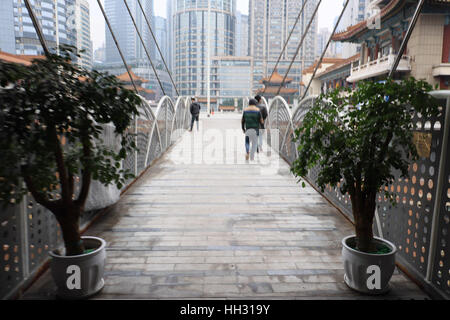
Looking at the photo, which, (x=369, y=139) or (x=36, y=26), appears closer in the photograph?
(x=369, y=139)

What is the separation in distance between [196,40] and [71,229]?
6809 centimetres

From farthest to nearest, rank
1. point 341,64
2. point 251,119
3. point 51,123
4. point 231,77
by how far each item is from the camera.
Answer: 1. point 231,77
2. point 341,64
3. point 251,119
4. point 51,123

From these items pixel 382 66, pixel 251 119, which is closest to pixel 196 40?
pixel 382 66

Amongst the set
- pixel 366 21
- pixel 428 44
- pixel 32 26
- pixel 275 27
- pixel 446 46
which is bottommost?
pixel 32 26

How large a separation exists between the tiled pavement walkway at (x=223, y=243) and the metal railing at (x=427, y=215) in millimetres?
143

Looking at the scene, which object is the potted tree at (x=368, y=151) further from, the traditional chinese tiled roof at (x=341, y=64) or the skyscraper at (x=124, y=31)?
the traditional chinese tiled roof at (x=341, y=64)

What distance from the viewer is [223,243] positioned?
9.05 ft

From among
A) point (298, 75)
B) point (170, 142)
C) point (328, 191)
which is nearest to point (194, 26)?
point (298, 75)

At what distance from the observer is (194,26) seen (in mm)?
63562

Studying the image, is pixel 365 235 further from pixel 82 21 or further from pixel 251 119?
pixel 82 21

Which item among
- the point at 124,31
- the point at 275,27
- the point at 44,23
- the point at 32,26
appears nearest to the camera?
the point at 32,26

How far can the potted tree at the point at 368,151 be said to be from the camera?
174cm

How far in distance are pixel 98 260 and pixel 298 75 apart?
6853cm
